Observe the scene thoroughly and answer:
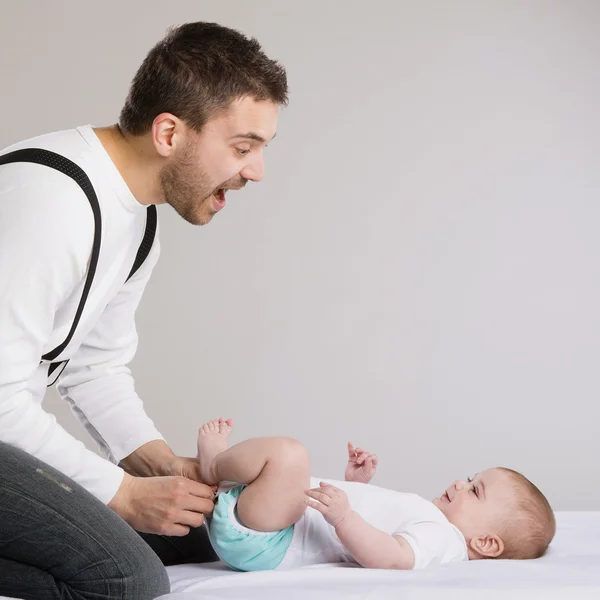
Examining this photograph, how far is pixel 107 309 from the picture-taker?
203 cm

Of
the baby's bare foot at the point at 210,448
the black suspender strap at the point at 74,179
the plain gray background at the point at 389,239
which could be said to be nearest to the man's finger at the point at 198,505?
the baby's bare foot at the point at 210,448

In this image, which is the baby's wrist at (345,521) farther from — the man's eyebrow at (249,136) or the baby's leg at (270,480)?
the man's eyebrow at (249,136)

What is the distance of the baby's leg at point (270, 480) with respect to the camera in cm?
163

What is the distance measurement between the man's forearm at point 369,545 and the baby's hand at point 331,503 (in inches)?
0.5

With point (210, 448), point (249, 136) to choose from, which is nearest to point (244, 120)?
Result: point (249, 136)

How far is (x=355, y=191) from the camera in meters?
3.56

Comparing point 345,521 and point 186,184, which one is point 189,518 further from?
point 186,184

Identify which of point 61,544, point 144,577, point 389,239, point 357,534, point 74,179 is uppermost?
point 74,179

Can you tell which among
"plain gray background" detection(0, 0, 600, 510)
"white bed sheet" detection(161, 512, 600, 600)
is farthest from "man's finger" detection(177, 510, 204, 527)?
"plain gray background" detection(0, 0, 600, 510)

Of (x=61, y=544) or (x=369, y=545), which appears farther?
(x=369, y=545)

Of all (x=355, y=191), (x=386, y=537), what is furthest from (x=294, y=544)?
(x=355, y=191)

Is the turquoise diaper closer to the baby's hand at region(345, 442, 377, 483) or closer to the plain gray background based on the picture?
the baby's hand at region(345, 442, 377, 483)

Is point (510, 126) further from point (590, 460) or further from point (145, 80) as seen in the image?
point (145, 80)

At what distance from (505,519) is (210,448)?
0.67 metres
